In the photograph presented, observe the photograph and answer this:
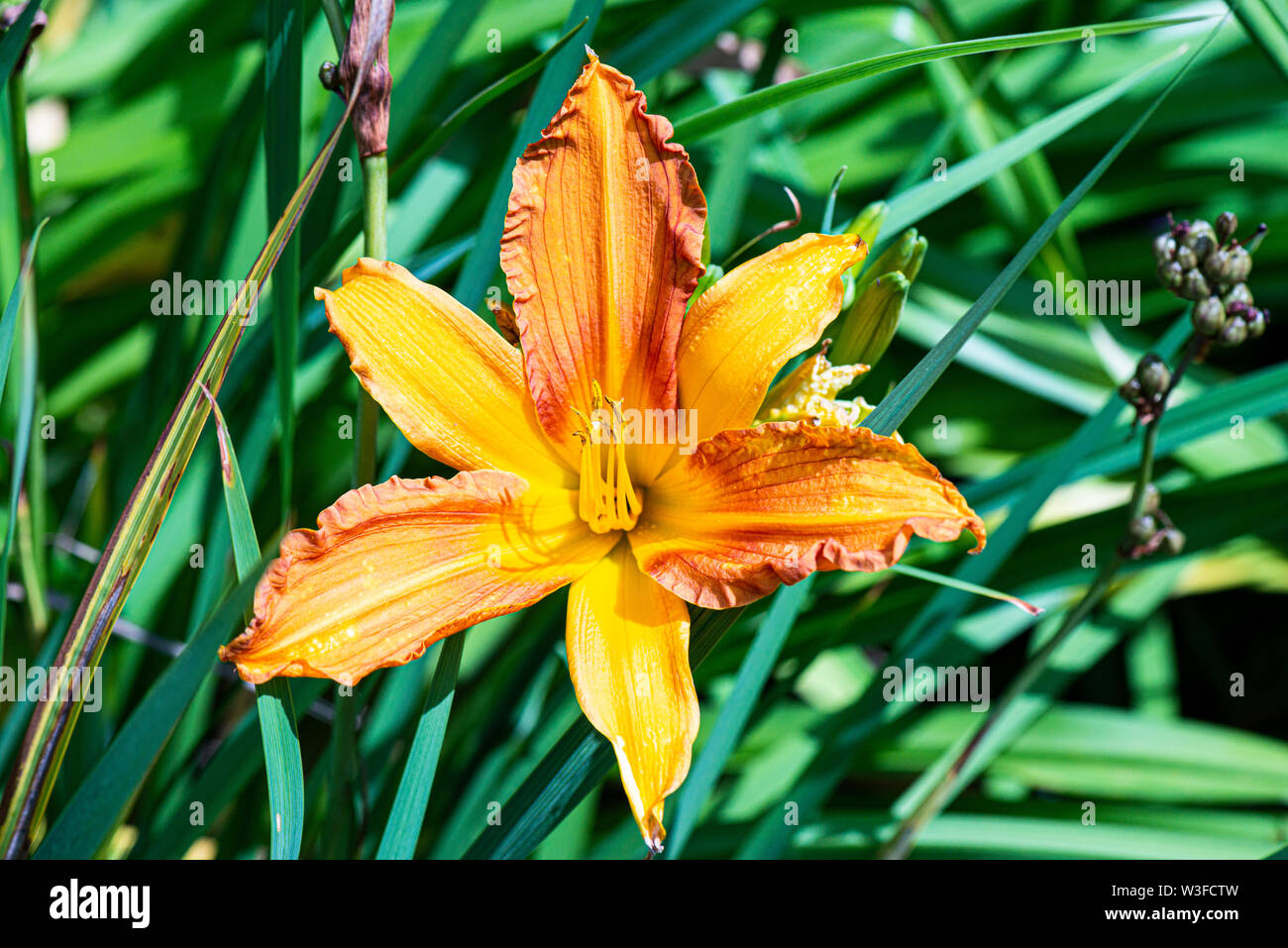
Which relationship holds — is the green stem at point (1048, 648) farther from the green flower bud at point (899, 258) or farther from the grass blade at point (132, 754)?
the grass blade at point (132, 754)

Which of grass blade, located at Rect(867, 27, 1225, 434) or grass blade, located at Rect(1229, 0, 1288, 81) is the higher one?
grass blade, located at Rect(1229, 0, 1288, 81)

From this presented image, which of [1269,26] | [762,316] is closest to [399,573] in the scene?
[762,316]

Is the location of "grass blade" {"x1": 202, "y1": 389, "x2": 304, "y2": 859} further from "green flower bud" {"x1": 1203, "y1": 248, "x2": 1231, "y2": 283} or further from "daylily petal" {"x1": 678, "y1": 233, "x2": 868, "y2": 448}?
"green flower bud" {"x1": 1203, "y1": 248, "x2": 1231, "y2": 283}

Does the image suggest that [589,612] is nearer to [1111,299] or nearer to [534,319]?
[534,319]

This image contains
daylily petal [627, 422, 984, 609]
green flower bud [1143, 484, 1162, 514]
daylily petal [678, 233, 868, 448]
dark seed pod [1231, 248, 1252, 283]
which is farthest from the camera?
green flower bud [1143, 484, 1162, 514]

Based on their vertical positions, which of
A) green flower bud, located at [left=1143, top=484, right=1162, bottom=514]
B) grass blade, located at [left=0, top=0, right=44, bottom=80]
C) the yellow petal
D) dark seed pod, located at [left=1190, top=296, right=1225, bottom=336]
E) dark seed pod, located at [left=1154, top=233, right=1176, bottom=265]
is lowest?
green flower bud, located at [left=1143, top=484, right=1162, bottom=514]

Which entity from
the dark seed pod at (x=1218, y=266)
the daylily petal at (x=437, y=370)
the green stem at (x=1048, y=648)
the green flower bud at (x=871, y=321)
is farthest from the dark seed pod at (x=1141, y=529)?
the daylily petal at (x=437, y=370)

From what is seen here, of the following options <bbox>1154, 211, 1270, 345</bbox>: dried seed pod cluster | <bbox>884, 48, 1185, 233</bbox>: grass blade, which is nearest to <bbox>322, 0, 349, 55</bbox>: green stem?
<bbox>884, 48, 1185, 233</bbox>: grass blade

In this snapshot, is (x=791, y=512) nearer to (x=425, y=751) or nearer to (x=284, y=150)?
(x=425, y=751)
